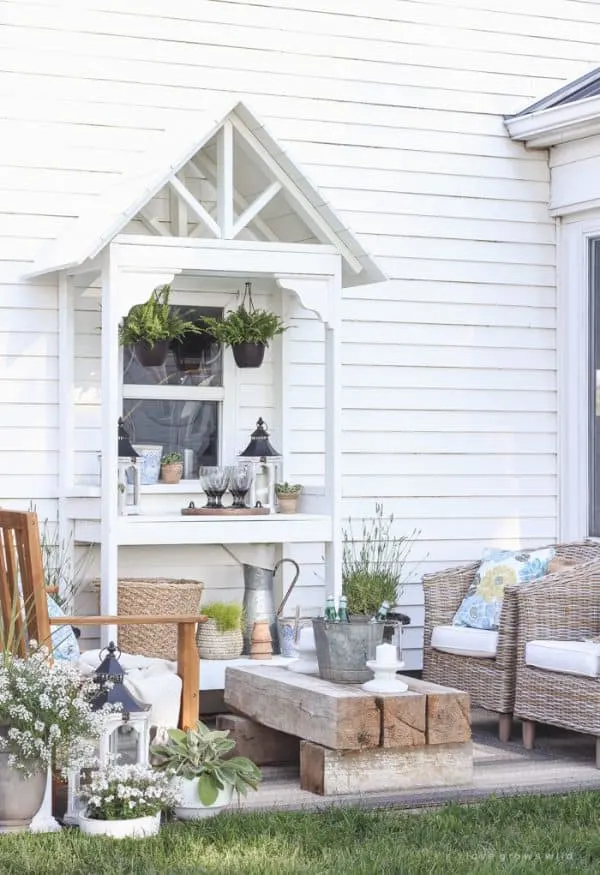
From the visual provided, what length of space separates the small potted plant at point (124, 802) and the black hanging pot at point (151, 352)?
8.45 ft

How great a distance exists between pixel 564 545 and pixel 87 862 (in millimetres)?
3560

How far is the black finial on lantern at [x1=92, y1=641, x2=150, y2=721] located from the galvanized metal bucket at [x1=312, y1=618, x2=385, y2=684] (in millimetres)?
762

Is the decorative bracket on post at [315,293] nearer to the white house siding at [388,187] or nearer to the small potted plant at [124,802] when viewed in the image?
the white house siding at [388,187]

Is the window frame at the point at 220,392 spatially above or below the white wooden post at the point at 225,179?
below

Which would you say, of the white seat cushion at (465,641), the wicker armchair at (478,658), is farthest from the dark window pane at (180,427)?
the white seat cushion at (465,641)

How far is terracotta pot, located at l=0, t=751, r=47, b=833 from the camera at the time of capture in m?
4.76

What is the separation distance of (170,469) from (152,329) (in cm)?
69

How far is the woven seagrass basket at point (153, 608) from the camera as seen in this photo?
6.66m

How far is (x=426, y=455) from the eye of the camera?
304 inches

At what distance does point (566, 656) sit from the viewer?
6.04 m

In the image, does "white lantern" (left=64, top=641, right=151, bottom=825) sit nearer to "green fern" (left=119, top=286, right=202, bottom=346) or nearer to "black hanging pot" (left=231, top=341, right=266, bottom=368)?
"green fern" (left=119, top=286, right=202, bottom=346)

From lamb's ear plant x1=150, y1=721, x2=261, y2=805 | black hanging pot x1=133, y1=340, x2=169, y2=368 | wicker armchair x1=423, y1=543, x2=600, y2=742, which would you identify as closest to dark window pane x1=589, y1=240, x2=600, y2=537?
wicker armchair x1=423, y1=543, x2=600, y2=742

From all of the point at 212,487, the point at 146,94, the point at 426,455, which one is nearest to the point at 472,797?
the point at 212,487

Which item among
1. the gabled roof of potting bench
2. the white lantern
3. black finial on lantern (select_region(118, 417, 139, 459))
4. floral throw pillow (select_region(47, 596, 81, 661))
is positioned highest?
the gabled roof of potting bench
